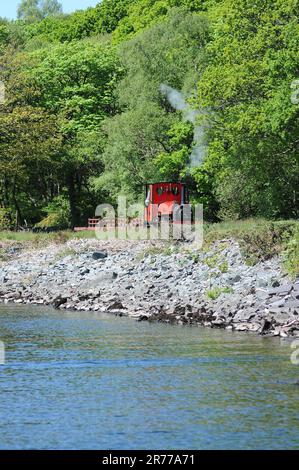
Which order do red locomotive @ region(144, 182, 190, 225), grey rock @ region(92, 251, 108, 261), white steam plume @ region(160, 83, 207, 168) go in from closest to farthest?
1. grey rock @ region(92, 251, 108, 261)
2. red locomotive @ region(144, 182, 190, 225)
3. white steam plume @ region(160, 83, 207, 168)

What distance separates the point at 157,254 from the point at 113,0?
84.6 meters

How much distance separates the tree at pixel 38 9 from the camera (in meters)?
135

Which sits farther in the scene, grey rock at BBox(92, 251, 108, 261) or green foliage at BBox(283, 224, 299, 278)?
grey rock at BBox(92, 251, 108, 261)

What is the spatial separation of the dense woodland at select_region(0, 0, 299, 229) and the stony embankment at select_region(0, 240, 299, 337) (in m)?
8.49

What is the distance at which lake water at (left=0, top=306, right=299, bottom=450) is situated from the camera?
17.6 meters

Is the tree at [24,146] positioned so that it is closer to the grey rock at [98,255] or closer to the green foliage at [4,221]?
the green foliage at [4,221]

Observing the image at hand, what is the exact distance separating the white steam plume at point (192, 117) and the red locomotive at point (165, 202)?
15.1 feet

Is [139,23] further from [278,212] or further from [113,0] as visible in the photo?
[278,212]

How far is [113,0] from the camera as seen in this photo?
396ft

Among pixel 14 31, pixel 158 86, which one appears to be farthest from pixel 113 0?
pixel 158 86

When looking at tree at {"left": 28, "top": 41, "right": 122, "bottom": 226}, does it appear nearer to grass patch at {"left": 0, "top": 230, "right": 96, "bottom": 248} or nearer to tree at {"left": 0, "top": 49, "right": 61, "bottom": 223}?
tree at {"left": 0, "top": 49, "right": 61, "bottom": 223}

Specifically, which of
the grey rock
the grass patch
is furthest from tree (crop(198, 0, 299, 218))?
the grey rock

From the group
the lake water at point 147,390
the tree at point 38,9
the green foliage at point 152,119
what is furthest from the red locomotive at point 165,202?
the tree at point 38,9

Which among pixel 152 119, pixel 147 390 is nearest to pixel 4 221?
pixel 152 119
